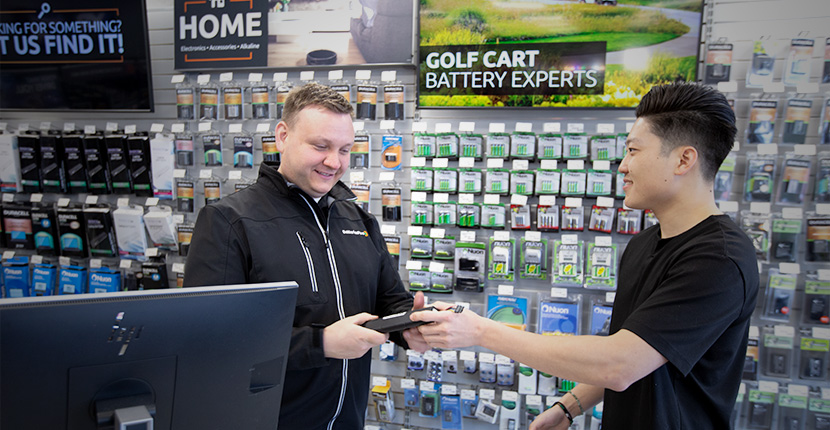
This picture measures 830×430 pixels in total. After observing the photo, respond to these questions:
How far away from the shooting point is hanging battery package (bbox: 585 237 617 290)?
3.06 m

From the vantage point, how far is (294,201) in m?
1.75

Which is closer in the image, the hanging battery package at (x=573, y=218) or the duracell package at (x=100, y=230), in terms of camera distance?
the hanging battery package at (x=573, y=218)

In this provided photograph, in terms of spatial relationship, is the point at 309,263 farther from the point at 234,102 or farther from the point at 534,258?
the point at 234,102

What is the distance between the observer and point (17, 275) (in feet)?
12.8

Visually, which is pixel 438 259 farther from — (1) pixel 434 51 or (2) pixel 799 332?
(2) pixel 799 332

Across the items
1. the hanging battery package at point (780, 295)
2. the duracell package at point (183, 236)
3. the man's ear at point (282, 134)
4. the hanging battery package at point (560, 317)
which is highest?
the man's ear at point (282, 134)

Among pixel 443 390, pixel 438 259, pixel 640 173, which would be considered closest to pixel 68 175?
pixel 438 259

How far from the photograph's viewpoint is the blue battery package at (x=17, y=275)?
12.8ft

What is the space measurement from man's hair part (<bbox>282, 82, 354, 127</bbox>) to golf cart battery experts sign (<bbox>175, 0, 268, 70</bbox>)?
1969mm

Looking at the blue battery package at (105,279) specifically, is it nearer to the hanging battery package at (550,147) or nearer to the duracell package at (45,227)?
the duracell package at (45,227)

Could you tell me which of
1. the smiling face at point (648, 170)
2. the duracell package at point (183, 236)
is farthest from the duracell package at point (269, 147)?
the smiling face at point (648, 170)

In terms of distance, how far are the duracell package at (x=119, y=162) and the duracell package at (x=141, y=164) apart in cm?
5

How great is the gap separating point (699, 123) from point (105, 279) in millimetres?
4075

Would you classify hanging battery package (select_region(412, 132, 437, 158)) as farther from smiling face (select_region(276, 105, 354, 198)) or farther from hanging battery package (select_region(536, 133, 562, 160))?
smiling face (select_region(276, 105, 354, 198))
